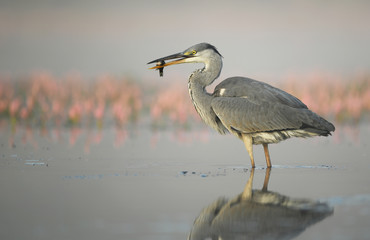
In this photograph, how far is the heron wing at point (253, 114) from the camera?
9.01m

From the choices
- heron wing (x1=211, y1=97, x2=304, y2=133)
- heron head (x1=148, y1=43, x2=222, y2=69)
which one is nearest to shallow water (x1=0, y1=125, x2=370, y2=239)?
heron wing (x1=211, y1=97, x2=304, y2=133)

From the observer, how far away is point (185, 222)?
5.50 metres

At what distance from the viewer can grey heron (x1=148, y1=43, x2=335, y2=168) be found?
8898mm

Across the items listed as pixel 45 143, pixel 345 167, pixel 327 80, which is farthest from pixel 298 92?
pixel 345 167

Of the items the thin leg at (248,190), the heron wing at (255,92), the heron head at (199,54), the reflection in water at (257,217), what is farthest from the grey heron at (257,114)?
the reflection in water at (257,217)

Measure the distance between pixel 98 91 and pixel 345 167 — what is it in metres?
13.3

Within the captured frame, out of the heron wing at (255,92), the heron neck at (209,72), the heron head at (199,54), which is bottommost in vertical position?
the heron wing at (255,92)

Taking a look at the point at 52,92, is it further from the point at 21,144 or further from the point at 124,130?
the point at 21,144

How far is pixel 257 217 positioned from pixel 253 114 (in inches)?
145

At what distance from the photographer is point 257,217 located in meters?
5.64

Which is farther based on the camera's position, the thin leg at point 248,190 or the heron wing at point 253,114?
the heron wing at point 253,114

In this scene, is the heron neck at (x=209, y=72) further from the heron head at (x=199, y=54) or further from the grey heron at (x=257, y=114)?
the grey heron at (x=257, y=114)

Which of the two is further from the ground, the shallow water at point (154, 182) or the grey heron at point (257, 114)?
the grey heron at point (257, 114)

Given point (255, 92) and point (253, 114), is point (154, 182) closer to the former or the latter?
point (253, 114)
